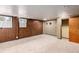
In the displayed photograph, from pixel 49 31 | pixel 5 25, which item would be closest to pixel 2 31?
pixel 5 25

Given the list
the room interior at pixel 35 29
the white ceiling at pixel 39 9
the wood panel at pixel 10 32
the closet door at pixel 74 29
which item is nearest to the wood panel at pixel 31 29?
the room interior at pixel 35 29

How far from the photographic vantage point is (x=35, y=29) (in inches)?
433

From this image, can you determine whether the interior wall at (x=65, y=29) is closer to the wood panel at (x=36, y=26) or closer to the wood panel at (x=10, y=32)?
the wood panel at (x=36, y=26)

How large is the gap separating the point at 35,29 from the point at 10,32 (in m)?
4.15

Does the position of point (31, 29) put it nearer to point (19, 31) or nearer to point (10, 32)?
point (19, 31)

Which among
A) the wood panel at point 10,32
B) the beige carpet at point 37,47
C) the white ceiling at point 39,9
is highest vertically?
the white ceiling at point 39,9

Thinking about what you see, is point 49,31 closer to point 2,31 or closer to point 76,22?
point 76,22

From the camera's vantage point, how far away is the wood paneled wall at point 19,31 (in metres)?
6.81

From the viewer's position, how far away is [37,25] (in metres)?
11.3

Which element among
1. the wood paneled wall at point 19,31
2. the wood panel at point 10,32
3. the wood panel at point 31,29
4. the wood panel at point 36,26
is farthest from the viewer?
the wood panel at point 36,26

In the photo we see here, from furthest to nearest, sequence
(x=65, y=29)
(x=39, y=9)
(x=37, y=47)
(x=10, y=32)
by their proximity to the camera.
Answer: (x=65, y=29)
(x=10, y=32)
(x=37, y=47)
(x=39, y=9)

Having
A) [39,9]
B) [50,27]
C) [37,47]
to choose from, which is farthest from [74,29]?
[50,27]
